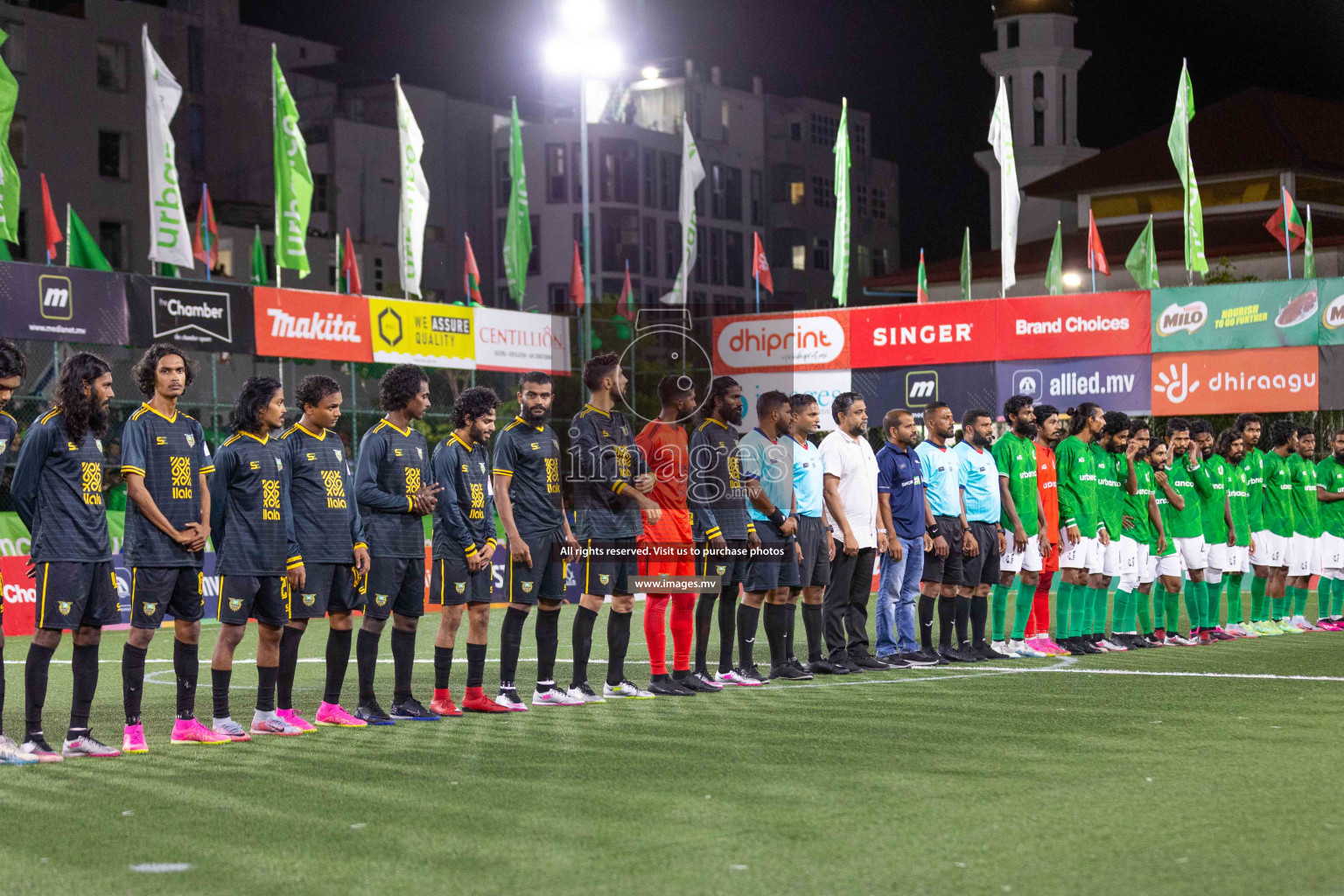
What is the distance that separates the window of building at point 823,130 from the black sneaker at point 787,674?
72.0 meters

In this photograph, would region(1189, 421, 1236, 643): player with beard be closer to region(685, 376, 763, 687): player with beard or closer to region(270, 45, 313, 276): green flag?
region(685, 376, 763, 687): player with beard

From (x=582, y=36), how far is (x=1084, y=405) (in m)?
15.8

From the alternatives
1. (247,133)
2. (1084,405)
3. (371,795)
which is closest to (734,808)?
(371,795)

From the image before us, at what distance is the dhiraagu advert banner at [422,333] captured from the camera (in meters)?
24.1

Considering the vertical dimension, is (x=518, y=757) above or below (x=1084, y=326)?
below

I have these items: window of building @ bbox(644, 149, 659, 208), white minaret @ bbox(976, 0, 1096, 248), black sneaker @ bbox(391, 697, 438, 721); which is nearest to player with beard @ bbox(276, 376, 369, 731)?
black sneaker @ bbox(391, 697, 438, 721)

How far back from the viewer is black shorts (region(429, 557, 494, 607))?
998 centimetres

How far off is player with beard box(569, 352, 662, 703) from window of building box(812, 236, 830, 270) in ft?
234

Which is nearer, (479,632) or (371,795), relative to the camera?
(371,795)

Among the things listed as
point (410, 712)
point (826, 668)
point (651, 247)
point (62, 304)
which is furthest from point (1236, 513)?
point (651, 247)

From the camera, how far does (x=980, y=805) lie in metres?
6.31

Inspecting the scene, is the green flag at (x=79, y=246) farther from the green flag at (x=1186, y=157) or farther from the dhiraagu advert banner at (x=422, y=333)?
the green flag at (x=1186, y=157)

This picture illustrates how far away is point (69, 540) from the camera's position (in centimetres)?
833

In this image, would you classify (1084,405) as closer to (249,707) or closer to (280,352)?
(249,707)
